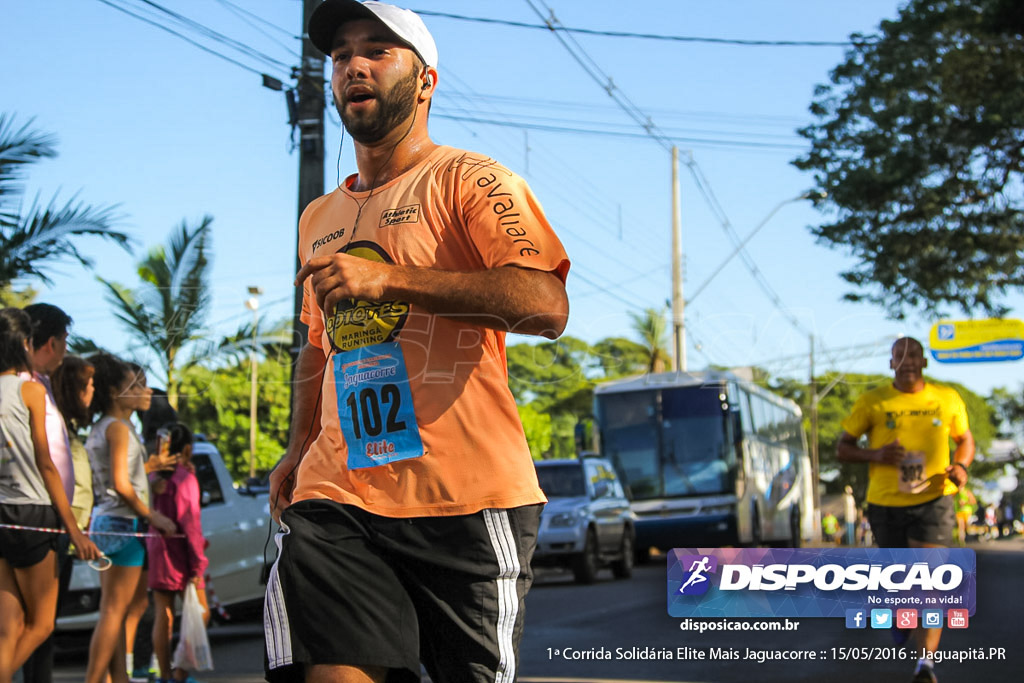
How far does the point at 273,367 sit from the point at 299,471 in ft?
109

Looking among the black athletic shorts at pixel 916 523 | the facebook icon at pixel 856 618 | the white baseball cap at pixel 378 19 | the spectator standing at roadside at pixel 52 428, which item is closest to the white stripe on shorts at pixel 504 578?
the white baseball cap at pixel 378 19

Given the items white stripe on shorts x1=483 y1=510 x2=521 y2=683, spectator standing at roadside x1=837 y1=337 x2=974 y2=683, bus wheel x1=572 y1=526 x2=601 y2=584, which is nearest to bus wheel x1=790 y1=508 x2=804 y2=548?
bus wheel x1=572 y1=526 x2=601 y2=584

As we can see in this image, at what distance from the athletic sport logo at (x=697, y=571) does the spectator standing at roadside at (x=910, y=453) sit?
37.8 inches

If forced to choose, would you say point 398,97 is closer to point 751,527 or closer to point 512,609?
point 512,609

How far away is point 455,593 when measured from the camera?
2.50 metres

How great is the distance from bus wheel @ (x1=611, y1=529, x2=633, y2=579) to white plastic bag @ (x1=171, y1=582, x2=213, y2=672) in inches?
467

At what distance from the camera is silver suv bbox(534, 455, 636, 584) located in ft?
53.1

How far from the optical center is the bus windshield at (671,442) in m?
21.3

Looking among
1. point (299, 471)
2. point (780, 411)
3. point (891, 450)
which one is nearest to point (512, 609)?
point (299, 471)

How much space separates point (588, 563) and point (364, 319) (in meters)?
14.3

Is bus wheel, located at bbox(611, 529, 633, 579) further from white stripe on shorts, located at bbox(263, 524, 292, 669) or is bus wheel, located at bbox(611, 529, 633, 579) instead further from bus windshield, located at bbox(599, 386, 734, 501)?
white stripe on shorts, located at bbox(263, 524, 292, 669)

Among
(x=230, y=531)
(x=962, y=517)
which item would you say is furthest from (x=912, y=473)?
(x=962, y=517)

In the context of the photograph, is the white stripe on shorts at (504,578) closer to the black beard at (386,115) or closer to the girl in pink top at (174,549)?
the black beard at (386,115)

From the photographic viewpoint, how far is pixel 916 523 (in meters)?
6.48
